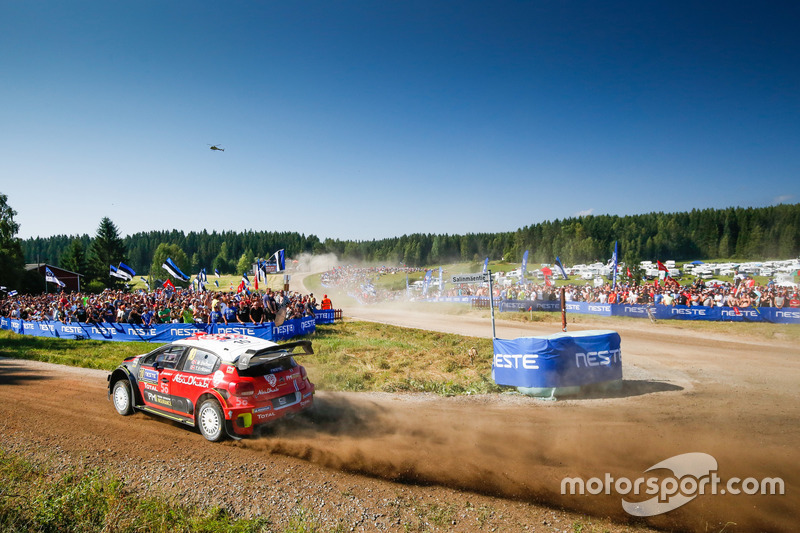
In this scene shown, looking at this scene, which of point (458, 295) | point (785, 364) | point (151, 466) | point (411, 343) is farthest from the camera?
point (458, 295)

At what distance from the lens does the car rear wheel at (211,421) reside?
766 centimetres

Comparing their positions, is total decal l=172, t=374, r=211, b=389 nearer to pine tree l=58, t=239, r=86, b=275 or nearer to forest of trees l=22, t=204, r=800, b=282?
forest of trees l=22, t=204, r=800, b=282

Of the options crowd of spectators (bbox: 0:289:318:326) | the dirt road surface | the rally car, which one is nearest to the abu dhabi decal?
the rally car

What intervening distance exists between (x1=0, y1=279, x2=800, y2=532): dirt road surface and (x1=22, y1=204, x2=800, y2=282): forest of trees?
72.2 meters

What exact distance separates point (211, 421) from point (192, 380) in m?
0.92

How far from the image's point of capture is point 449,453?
291 inches

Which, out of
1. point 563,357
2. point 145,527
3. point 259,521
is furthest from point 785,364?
point 145,527

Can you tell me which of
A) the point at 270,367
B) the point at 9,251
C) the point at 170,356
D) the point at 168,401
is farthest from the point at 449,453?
the point at 9,251

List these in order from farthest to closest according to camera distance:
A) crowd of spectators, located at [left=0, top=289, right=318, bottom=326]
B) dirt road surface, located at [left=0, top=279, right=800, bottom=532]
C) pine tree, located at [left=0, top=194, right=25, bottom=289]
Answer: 1. pine tree, located at [left=0, top=194, right=25, bottom=289]
2. crowd of spectators, located at [left=0, top=289, right=318, bottom=326]
3. dirt road surface, located at [left=0, top=279, right=800, bottom=532]

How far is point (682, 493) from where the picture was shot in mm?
6039

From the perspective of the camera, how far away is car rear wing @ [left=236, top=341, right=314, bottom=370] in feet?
25.1

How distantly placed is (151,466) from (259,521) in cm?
289

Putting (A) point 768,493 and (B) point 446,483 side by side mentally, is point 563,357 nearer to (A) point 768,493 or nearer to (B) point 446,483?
(A) point 768,493

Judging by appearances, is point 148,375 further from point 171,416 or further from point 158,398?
point 171,416
